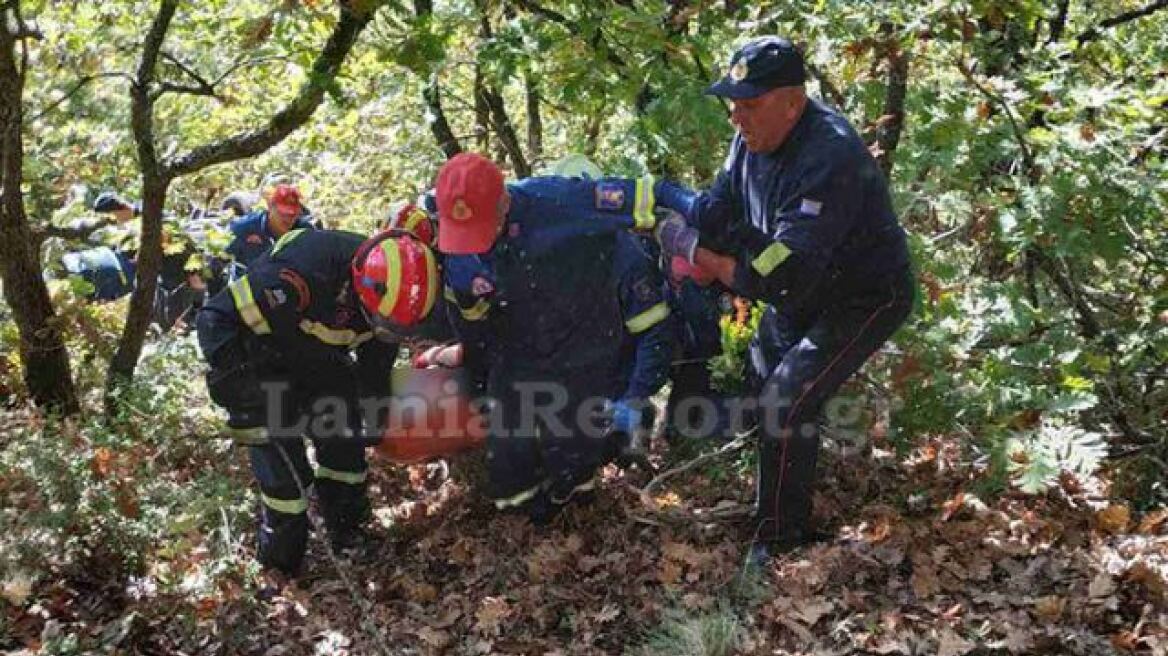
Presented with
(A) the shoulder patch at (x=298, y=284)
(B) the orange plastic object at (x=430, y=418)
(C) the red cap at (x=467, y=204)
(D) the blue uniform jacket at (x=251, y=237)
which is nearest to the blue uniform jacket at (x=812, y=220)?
(C) the red cap at (x=467, y=204)

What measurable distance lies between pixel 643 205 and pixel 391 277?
51.3 inches

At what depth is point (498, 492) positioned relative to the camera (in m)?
5.62

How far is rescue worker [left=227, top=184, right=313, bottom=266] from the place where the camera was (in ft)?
27.2

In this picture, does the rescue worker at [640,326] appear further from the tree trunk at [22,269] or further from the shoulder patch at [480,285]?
the tree trunk at [22,269]

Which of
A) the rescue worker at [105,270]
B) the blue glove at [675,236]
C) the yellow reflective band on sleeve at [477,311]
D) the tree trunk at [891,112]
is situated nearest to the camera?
the blue glove at [675,236]

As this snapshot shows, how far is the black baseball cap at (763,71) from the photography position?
4359 mm

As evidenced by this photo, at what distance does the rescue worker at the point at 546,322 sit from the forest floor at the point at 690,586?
11.2 inches

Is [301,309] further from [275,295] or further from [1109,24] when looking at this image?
[1109,24]

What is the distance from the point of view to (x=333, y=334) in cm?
546

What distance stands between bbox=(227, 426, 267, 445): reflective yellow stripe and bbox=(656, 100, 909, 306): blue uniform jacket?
2.45m

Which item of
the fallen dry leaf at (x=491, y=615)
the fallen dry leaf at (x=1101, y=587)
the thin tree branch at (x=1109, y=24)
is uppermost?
the thin tree branch at (x=1109, y=24)

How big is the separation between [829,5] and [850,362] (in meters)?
2.05

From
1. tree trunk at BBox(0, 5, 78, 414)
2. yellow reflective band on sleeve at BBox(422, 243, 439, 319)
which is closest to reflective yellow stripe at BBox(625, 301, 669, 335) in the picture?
A: yellow reflective band on sleeve at BBox(422, 243, 439, 319)

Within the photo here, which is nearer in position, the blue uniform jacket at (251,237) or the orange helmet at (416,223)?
the orange helmet at (416,223)
